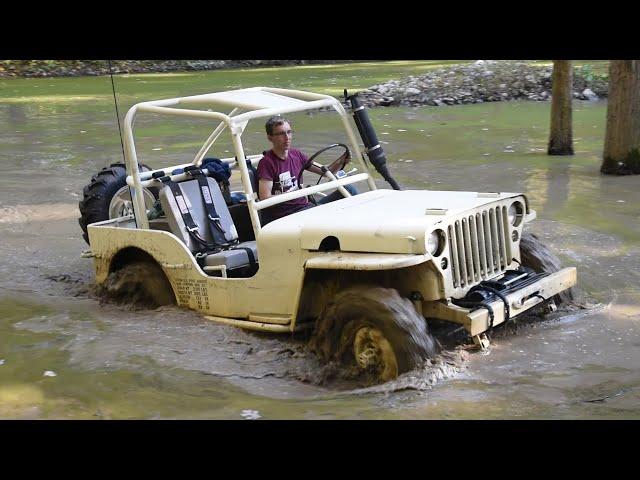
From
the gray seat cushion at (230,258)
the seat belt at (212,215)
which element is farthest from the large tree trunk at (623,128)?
the gray seat cushion at (230,258)

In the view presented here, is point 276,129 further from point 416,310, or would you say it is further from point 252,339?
point 416,310

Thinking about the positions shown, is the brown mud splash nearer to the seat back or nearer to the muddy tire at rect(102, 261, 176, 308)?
the muddy tire at rect(102, 261, 176, 308)

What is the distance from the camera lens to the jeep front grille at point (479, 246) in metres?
5.40

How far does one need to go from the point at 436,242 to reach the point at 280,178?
5.57 feet

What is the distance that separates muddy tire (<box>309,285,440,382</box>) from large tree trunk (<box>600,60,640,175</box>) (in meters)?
7.72

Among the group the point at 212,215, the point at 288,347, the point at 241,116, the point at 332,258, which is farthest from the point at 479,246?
the point at 212,215

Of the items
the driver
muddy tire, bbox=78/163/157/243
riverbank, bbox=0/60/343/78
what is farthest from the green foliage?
the driver

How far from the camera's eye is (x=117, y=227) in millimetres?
7039

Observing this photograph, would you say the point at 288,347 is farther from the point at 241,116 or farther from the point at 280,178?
the point at 241,116

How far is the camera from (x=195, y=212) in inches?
264

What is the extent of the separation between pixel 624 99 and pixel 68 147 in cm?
907

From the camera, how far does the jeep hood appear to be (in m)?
5.19

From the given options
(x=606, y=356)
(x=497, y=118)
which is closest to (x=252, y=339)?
(x=606, y=356)
